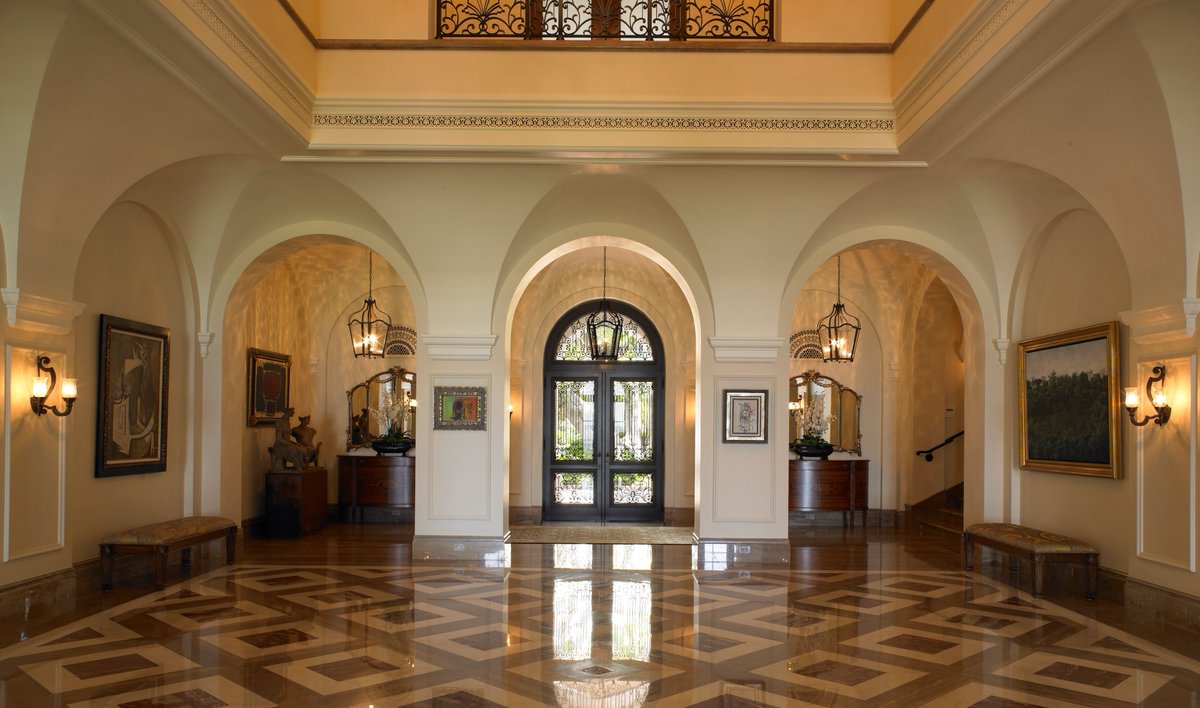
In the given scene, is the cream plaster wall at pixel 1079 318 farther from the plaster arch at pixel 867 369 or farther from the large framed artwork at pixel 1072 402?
the plaster arch at pixel 867 369

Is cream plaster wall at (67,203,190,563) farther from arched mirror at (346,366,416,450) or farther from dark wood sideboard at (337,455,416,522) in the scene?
arched mirror at (346,366,416,450)

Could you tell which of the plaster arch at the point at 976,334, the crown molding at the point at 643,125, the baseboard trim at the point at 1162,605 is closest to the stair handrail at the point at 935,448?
the plaster arch at the point at 976,334

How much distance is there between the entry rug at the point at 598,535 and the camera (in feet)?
37.5

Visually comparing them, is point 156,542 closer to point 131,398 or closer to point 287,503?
point 131,398

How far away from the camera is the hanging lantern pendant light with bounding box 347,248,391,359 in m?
13.1

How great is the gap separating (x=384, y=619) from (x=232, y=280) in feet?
15.8

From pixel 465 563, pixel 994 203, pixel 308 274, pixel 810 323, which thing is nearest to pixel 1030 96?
pixel 994 203

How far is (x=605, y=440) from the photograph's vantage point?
15.3 meters

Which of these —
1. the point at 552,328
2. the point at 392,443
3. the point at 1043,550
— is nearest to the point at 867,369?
the point at 552,328

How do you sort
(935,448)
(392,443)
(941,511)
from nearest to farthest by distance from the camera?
(941,511), (392,443), (935,448)

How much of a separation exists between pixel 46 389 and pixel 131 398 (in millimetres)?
1926

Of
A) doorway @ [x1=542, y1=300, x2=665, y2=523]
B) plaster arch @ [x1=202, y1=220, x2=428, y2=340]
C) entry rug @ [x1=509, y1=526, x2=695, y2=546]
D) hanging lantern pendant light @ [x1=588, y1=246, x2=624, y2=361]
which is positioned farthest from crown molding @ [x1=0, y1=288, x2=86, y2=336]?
doorway @ [x1=542, y1=300, x2=665, y2=523]

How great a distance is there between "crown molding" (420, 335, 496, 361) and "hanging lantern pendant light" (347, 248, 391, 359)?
283 cm

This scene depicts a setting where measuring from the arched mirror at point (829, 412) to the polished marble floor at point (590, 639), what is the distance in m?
4.42
